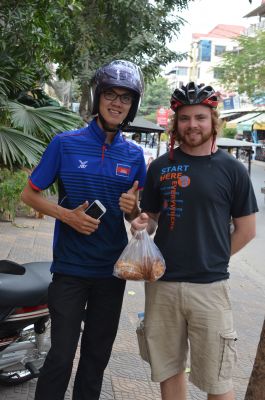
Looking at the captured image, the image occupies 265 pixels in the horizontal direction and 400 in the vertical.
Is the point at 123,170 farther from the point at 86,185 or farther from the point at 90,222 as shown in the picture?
the point at 90,222

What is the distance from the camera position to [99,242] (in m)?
2.58

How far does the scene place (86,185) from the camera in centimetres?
254

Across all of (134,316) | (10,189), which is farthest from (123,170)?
(10,189)

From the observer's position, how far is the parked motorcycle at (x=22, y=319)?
2863mm

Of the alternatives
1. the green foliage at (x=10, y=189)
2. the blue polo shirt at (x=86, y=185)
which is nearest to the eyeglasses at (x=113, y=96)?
the blue polo shirt at (x=86, y=185)

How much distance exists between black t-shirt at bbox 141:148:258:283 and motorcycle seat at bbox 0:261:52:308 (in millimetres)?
860

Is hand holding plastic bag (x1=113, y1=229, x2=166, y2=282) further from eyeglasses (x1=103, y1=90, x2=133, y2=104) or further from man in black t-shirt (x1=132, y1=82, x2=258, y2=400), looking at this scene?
eyeglasses (x1=103, y1=90, x2=133, y2=104)

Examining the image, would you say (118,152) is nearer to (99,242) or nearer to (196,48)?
(99,242)

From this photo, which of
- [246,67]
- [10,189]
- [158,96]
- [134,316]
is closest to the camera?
[134,316]

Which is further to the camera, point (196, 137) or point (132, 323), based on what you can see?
point (132, 323)

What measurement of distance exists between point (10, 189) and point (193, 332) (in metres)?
6.95

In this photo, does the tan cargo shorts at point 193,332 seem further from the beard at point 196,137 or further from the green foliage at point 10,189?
the green foliage at point 10,189

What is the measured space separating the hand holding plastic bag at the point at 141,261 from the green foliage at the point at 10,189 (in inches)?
263

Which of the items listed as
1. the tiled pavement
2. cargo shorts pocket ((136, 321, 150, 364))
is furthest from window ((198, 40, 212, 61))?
cargo shorts pocket ((136, 321, 150, 364))
